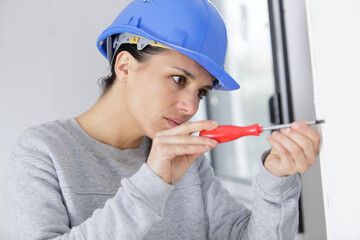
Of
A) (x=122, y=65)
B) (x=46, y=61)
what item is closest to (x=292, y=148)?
(x=122, y=65)

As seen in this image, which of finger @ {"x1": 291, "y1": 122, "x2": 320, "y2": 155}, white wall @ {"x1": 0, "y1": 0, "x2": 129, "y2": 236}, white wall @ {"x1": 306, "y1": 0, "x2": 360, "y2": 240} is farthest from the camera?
white wall @ {"x1": 0, "y1": 0, "x2": 129, "y2": 236}

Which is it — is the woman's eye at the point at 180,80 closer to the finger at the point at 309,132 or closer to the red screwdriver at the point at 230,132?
the red screwdriver at the point at 230,132

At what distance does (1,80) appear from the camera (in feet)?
3.89

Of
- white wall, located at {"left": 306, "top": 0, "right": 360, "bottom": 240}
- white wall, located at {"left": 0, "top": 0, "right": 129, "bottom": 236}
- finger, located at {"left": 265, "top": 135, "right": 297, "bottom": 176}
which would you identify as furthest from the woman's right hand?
white wall, located at {"left": 0, "top": 0, "right": 129, "bottom": 236}

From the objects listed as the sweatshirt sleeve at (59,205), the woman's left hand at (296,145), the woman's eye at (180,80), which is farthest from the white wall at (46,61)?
the woman's left hand at (296,145)

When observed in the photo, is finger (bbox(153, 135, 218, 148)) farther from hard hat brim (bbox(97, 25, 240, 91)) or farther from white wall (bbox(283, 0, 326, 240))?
white wall (bbox(283, 0, 326, 240))

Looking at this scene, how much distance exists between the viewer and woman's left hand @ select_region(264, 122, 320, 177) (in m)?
0.58

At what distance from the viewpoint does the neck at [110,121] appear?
3.02 feet

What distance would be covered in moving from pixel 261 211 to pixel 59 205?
1.40ft

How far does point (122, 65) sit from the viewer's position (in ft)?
2.83

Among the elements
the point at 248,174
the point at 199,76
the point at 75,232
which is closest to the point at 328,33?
the point at 199,76

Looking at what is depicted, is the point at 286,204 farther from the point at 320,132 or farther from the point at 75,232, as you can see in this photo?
the point at 75,232

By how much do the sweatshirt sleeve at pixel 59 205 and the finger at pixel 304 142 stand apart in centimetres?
22

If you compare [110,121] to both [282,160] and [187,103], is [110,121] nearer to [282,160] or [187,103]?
[187,103]
